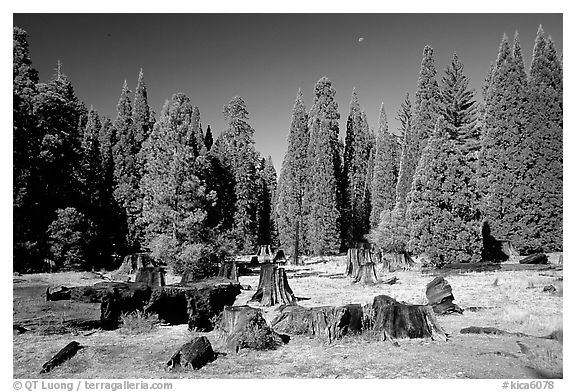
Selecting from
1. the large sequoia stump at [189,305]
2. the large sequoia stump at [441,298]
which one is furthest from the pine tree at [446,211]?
the large sequoia stump at [189,305]

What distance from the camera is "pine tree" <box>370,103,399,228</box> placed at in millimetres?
35906

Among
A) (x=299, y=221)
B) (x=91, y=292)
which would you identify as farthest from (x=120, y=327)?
(x=299, y=221)

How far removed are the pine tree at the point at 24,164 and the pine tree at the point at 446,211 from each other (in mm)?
15281

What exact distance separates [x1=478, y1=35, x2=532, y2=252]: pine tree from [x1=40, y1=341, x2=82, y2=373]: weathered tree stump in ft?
59.0

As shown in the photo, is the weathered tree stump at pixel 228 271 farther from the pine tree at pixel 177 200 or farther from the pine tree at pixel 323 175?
the pine tree at pixel 323 175

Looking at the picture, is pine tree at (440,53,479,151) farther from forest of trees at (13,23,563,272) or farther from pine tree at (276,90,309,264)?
pine tree at (276,90,309,264)

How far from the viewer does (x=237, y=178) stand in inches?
1262

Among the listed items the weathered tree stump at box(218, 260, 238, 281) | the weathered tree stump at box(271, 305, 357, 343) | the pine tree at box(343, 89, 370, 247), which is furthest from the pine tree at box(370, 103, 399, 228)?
the weathered tree stump at box(271, 305, 357, 343)

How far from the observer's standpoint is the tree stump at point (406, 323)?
775 centimetres

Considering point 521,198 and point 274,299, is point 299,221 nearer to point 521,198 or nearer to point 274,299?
point 521,198

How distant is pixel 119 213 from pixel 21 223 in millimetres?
11547
